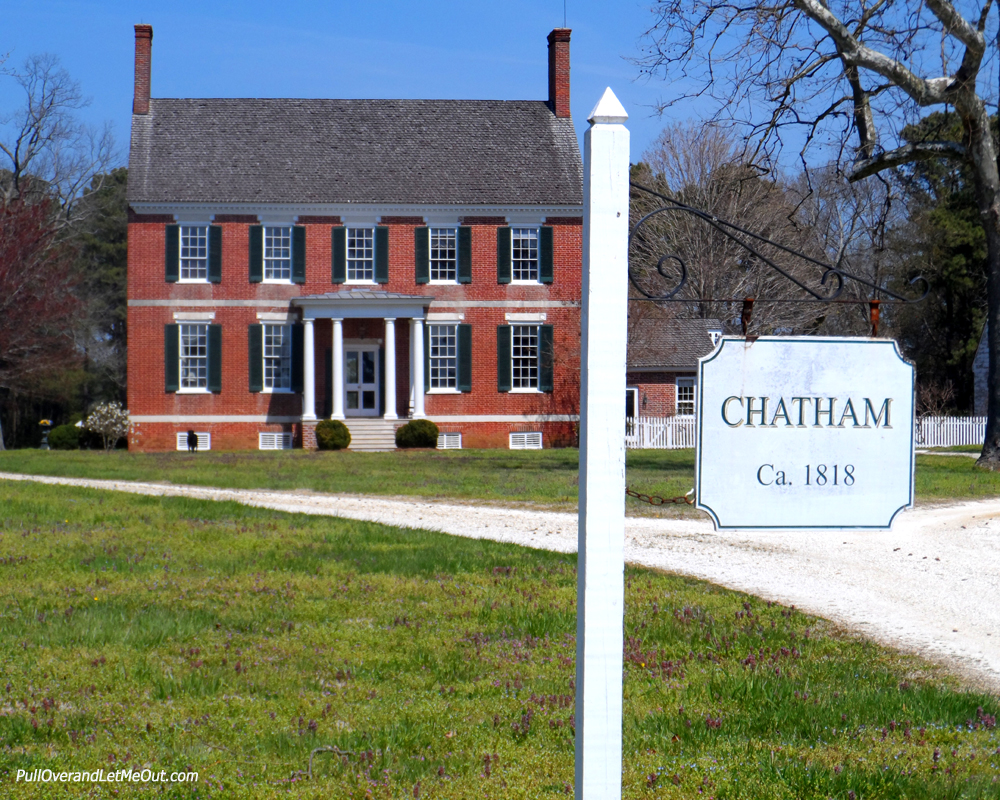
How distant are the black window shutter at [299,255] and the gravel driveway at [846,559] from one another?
16186mm

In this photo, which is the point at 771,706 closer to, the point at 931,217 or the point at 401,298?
the point at 401,298

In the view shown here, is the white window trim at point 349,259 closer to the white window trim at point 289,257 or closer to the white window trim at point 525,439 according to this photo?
the white window trim at point 289,257

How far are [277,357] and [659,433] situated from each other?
1175 cm

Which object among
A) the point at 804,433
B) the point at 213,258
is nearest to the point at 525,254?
the point at 213,258

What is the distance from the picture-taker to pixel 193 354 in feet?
103

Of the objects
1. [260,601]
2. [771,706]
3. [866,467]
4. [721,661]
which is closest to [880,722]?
[771,706]

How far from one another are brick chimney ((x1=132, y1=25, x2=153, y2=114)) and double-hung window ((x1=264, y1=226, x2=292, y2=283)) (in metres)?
6.07

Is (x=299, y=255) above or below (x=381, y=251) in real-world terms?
below

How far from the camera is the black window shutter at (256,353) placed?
103 feet

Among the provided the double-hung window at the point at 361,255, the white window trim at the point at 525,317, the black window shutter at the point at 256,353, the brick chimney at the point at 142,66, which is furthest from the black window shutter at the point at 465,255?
the brick chimney at the point at 142,66

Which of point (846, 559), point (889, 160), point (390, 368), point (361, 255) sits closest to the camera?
point (889, 160)

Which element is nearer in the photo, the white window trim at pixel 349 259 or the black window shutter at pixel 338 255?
the black window shutter at pixel 338 255

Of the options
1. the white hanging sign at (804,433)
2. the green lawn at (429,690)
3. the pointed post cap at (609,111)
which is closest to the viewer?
the pointed post cap at (609,111)

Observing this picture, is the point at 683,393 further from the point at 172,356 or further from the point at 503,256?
the point at 172,356
